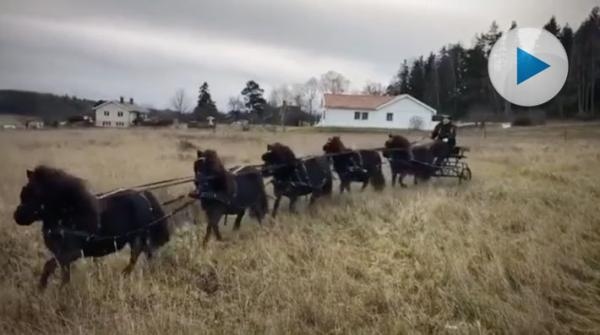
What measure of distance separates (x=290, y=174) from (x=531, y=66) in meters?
3.88

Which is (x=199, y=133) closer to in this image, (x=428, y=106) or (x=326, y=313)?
(x=326, y=313)

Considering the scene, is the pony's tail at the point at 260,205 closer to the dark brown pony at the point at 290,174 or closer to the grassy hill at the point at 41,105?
the dark brown pony at the point at 290,174

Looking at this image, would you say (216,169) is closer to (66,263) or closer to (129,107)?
(129,107)

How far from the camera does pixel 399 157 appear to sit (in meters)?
9.06

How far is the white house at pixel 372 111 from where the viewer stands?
5793 mm

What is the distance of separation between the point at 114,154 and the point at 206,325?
8.75ft

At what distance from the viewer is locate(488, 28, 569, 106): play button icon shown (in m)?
3.13

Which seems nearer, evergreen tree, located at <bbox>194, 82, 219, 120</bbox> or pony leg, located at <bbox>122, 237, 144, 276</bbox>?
pony leg, located at <bbox>122, 237, 144, 276</bbox>

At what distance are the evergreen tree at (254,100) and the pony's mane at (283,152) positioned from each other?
102 centimetres

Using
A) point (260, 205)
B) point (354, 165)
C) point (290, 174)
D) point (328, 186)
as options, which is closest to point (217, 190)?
point (260, 205)

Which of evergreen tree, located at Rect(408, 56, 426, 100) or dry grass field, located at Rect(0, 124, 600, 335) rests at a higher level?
evergreen tree, located at Rect(408, 56, 426, 100)

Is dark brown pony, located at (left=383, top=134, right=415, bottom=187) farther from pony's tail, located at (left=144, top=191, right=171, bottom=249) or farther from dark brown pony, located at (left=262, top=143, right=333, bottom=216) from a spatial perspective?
pony's tail, located at (left=144, top=191, right=171, bottom=249)

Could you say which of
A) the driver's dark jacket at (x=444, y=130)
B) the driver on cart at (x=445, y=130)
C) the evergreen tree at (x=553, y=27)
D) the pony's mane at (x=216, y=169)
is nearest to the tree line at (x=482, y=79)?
the evergreen tree at (x=553, y=27)

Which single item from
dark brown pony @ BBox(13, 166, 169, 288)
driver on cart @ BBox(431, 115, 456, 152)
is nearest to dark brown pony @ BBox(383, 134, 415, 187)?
driver on cart @ BBox(431, 115, 456, 152)
